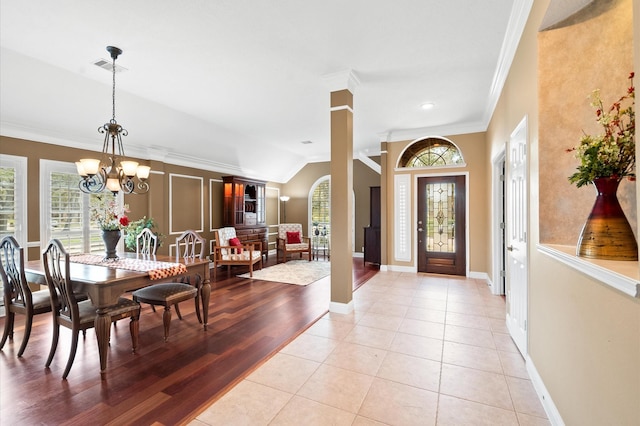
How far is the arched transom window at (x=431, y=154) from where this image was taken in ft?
19.0

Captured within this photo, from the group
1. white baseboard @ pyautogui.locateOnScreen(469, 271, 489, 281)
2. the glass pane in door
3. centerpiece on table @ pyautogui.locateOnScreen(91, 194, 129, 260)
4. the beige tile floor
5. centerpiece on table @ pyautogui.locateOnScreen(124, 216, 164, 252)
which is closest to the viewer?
the beige tile floor

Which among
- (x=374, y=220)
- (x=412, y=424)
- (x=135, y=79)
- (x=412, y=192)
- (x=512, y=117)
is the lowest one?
(x=412, y=424)

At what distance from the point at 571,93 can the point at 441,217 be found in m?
4.07

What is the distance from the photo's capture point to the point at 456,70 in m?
3.40

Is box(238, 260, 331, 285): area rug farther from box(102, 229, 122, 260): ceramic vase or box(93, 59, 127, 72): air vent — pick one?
box(93, 59, 127, 72): air vent

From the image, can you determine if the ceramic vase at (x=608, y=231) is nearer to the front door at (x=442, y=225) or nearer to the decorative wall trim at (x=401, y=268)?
the front door at (x=442, y=225)

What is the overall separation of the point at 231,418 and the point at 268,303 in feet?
7.59

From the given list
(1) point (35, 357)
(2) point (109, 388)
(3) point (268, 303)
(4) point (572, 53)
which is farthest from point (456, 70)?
(1) point (35, 357)

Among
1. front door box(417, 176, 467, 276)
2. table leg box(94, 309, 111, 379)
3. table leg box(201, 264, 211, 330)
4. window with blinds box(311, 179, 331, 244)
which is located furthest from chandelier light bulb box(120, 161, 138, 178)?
window with blinds box(311, 179, 331, 244)

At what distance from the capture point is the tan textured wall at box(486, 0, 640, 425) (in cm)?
105

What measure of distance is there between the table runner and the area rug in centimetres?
260

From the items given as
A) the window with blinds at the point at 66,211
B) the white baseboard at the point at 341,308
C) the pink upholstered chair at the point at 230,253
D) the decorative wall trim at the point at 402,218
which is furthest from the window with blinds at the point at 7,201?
the decorative wall trim at the point at 402,218

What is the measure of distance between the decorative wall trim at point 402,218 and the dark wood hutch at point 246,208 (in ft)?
10.7

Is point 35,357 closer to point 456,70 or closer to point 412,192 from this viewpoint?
point 456,70
